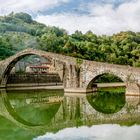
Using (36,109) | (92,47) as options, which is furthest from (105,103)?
(92,47)

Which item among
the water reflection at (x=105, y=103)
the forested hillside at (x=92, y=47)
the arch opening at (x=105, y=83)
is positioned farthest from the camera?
the forested hillside at (x=92, y=47)

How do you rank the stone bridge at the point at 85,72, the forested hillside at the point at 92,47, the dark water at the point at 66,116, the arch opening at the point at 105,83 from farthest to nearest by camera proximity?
the forested hillside at the point at 92,47 < the arch opening at the point at 105,83 < the stone bridge at the point at 85,72 < the dark water at the point at 66,116

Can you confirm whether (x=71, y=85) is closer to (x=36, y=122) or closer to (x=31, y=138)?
(x=36, y=122)

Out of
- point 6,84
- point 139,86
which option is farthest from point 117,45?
point 139,86

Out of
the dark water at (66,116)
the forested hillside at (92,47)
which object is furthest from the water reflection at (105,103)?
the forested hillside at (92,47)

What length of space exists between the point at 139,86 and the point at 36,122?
35.5 ft

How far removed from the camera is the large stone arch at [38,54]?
120ft

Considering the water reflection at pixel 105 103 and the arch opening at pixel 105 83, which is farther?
the arch opening at pixel 105 83

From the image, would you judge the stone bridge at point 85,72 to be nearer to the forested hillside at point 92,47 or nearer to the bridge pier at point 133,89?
the bridge pier at point 133,89

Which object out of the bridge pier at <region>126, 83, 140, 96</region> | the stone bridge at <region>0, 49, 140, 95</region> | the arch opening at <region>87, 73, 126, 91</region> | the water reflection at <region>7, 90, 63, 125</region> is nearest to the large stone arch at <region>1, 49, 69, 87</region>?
the stone bridge at <region>0, 49, 140, 95</region>

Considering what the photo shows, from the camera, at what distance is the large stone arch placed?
120 ft

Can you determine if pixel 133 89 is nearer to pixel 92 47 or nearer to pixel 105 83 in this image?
pixel 105 83

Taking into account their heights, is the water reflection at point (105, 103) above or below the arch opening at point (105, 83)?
below

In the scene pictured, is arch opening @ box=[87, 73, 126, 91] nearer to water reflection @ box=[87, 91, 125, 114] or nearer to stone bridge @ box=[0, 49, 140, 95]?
stone bridge @ box=[0, 49, 140, 95]
